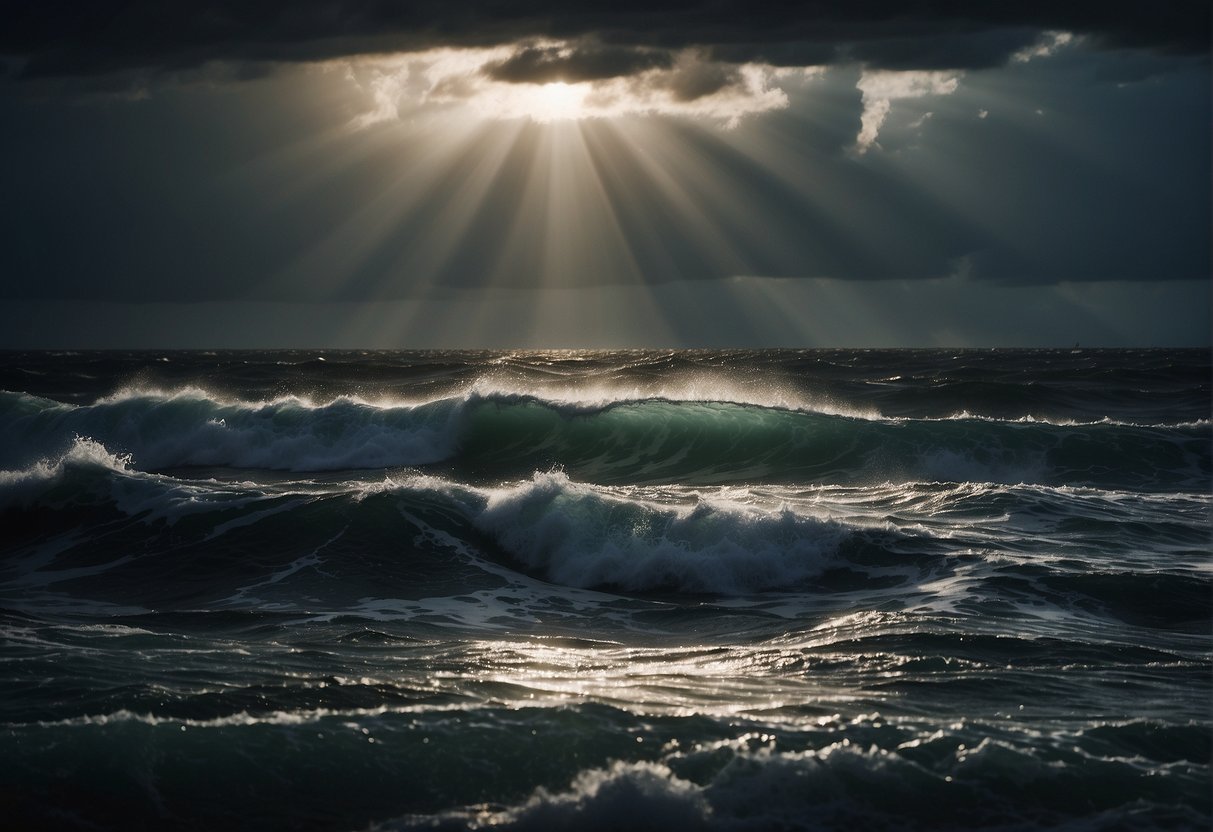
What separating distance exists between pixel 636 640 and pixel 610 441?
1833cm

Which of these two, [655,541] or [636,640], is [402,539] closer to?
[655,541]

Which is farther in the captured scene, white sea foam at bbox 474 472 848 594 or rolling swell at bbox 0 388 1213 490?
rolling swell at bbox 0 388 1213 490

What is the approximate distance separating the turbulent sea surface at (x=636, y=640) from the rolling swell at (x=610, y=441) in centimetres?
22

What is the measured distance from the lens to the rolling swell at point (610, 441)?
25.9 m

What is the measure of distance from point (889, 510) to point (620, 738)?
39.2ft

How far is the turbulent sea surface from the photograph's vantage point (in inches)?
275

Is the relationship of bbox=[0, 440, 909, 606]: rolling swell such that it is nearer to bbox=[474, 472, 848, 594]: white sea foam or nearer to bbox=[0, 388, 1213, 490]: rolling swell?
bbox=[474, 472, 848, 594]: white sea foam

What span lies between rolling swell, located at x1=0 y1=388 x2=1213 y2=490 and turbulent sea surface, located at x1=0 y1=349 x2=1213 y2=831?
217mm

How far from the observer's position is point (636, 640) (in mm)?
11570

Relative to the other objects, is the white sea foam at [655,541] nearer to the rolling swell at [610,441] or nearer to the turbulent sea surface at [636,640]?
the turbulent sea surface at [636,640]

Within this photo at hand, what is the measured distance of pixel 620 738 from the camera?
7.65 metres

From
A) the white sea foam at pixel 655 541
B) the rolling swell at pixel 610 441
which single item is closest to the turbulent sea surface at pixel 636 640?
the white sea foam at pixel 655 541

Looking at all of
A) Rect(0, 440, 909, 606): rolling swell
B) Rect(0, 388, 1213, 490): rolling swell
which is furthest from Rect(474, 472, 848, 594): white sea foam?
Rect(0, 388, 1213, 490): rolling swell

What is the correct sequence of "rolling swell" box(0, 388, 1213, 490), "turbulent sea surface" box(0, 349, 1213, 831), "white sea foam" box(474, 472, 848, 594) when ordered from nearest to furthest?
"turbulent sea surface" box(0, 349, 1213, 831) < "white sea foam" box(474, 472, 848, 594) < "rolling swell" box(0, 388, 1213, 490)
